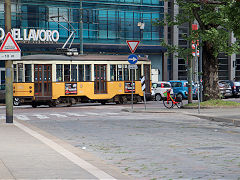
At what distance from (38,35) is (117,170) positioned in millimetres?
46298

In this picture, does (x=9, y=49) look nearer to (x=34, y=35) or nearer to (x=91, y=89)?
(x=91, y=89)

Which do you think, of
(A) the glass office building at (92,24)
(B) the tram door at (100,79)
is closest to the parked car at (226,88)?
(B) the tram door at (100,79)

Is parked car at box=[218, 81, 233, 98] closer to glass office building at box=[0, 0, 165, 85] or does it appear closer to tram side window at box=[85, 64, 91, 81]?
glass office building at box=[0, 0, 165, 85]

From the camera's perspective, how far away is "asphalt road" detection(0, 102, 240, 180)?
9.55 m

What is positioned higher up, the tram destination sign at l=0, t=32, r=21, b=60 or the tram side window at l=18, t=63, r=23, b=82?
the tram destination sign at l=0, t=32, r=21, b=60

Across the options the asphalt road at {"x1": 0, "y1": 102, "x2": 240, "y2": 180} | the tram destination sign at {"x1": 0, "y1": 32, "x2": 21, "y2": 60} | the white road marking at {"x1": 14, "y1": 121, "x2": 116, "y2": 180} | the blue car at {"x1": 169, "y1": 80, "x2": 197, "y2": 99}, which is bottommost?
the asphalt road at {"x1": 0, "y1": 102, "x2": 240, "y2": 180}

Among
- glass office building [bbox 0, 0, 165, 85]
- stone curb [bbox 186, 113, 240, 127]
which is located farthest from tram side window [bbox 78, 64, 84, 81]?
glass office building [bbox 0, 0, 165, 85]

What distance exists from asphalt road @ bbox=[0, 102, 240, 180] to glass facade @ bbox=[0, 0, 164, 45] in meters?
37.3

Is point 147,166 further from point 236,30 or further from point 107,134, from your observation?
point 236,30

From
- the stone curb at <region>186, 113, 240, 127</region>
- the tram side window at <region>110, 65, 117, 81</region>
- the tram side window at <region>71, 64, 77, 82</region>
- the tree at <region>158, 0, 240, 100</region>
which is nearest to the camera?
the stone curb at <region>186, 113, 240, 127</region>

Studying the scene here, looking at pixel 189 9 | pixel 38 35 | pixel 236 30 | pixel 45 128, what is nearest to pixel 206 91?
pixel 189 9

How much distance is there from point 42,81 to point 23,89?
1297mm

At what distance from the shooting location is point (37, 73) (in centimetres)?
3644

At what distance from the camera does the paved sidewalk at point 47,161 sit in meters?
8.62
